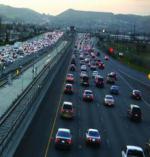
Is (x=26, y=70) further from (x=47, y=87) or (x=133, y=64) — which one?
(x=133, y=64)

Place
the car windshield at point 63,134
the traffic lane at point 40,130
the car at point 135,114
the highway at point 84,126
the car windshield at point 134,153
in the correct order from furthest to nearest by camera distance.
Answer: the car at point 135,114 < the car windshield at point 63,134 < the highway at point 84,126 < the traffic lane at point 40,130 < the car windshield at point 134,153

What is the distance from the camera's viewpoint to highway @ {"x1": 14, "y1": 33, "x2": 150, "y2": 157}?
3372 centimetres

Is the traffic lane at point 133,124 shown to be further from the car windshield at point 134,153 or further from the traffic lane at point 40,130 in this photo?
the car windshield at point 134,153

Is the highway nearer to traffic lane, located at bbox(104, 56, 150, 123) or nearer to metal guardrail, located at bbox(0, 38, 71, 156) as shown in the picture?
traffic lane, located at bbox(104, 56, 150, 123)

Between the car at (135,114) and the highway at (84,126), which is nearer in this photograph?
the highway at (84,126)

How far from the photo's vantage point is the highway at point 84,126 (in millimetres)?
33719

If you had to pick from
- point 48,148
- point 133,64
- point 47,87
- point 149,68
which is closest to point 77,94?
point 47,87

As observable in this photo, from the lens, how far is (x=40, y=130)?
3962 centimetres

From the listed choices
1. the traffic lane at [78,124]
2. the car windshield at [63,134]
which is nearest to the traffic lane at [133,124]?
the traffic lane at [78,124]

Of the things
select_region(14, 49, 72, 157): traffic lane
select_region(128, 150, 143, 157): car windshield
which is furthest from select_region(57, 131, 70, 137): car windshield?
select_region(128, 150, 143, 157): car windshield

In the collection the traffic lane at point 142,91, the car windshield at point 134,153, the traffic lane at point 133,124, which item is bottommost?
the traffic lane at point 142,91

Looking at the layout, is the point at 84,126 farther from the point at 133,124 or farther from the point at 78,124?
the point at 133,124

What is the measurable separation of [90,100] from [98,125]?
52.9 ft

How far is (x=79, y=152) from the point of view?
33656mm
